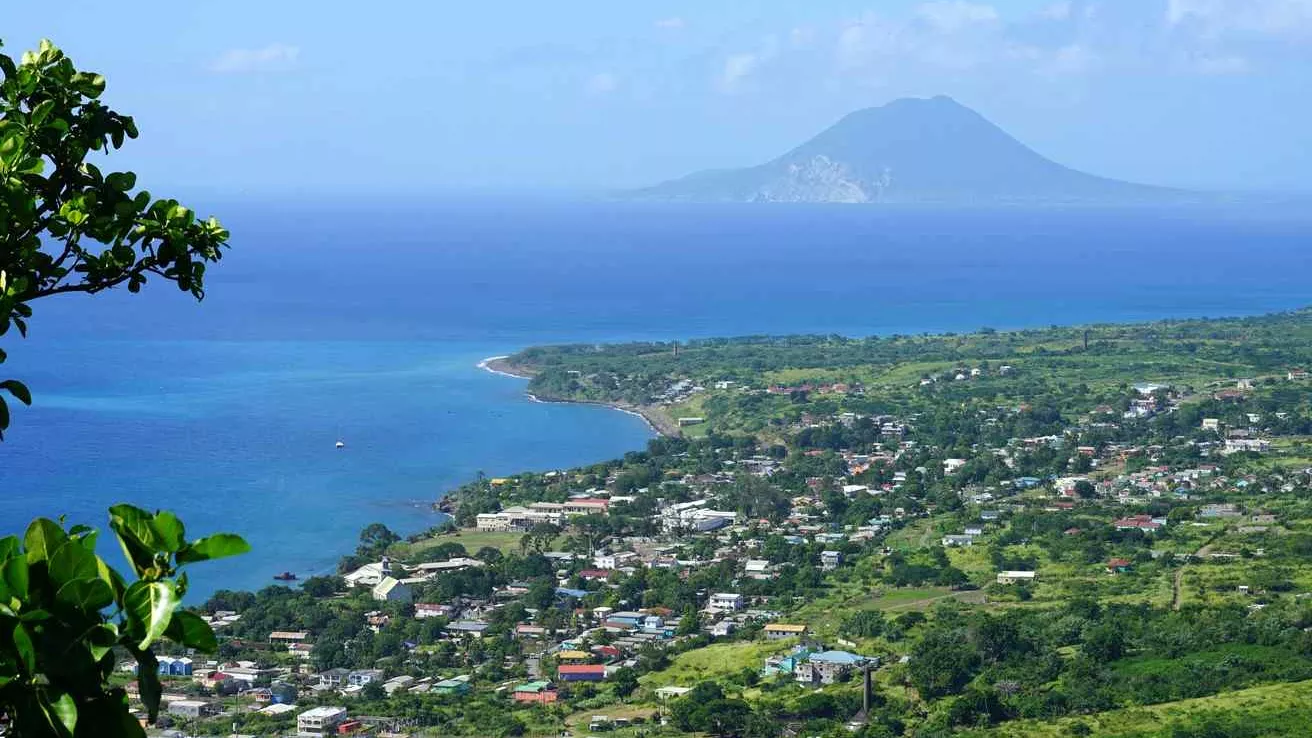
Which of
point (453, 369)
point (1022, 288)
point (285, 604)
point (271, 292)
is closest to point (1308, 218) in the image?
point (1022, 288)

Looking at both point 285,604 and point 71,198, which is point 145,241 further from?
point 285,604

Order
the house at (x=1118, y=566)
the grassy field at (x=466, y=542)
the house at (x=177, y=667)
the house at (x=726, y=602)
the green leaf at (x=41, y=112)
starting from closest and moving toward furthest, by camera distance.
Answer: the green leaf at (x=41, y=112)
the house at (x=177, y=667)
the house at (x=726, y=602)
the house at (x=1118, y=566)
the grassy field at (x=466, y=542)

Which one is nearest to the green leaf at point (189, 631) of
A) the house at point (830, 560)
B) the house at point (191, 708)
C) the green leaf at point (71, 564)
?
the green leaf at point (71, 564)

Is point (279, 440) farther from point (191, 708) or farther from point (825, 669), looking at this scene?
point (825, 669)

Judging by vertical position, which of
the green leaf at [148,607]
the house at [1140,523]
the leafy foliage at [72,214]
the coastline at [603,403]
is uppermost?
the leafy foliage at [72,214]

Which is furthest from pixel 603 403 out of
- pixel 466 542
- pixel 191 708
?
pixel 191 708

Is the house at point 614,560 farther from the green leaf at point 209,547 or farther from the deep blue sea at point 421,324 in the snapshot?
the green leaf at point 209,547
